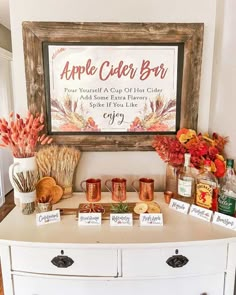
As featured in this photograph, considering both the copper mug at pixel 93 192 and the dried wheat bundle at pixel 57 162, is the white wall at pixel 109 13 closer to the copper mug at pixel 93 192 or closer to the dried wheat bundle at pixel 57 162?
the dried wheat bundle at pixel 57 162

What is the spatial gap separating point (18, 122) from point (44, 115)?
0.20 meters

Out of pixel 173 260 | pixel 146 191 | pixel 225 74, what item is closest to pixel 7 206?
pixel 146 191

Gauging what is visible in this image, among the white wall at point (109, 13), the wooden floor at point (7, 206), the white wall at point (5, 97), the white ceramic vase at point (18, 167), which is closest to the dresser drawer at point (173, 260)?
the white ceramic vase at point (18, 167)

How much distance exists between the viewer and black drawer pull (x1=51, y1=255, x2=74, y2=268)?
88cm

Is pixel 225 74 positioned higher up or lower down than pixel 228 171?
higher up

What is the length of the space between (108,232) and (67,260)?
18 centimetres

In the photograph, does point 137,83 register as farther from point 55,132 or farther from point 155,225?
point 155,225

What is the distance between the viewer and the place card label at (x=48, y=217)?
3.23 ft

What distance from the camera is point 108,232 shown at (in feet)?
3.07

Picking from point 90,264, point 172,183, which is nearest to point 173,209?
point 172,183

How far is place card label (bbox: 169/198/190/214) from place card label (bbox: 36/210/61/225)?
525mm

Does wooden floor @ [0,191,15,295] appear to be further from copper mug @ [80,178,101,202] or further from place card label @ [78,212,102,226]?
place card label @ [78,212,102,226]

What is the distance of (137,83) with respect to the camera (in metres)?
1.21

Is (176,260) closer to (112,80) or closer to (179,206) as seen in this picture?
(179,206)
